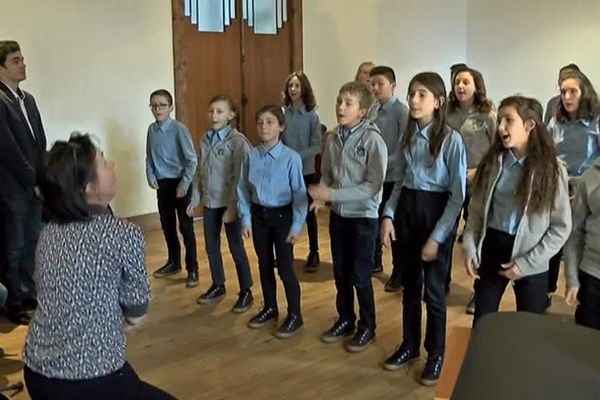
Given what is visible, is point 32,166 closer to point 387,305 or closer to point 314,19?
point 387,305

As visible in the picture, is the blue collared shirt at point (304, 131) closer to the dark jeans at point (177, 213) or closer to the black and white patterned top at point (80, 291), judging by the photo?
the dark jeans at point (177, 213)

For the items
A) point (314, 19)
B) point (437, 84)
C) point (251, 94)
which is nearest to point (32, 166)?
point (437, 84)

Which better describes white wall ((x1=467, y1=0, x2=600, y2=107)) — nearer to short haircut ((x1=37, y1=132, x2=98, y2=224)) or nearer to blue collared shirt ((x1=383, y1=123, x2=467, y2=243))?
blue collared shirt ((x1=383, y1=123, x2=467, y2=243))

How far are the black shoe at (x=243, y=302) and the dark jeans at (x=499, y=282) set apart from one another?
1.68 meters

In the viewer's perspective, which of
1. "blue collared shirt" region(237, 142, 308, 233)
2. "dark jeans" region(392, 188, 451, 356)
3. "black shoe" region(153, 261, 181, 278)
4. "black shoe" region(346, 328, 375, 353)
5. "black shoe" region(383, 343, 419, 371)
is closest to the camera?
"dark jeans" region(392, 188, 451, 356)

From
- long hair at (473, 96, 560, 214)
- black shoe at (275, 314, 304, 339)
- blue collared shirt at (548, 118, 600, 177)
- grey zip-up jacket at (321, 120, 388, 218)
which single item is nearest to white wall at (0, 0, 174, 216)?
black shoe at (275, 314, 304, 339)

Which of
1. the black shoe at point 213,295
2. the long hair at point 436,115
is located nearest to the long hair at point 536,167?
the long hair at point 436,115

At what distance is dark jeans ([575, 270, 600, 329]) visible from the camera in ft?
7.76

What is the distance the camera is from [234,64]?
6.43 meters

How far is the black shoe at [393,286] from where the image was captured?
4.31m

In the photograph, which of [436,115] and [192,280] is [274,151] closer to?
[436,115]

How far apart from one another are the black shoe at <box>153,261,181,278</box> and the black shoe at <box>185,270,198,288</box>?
0.24 m

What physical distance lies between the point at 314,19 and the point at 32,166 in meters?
3.91

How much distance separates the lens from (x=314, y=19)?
6957 millimetres
